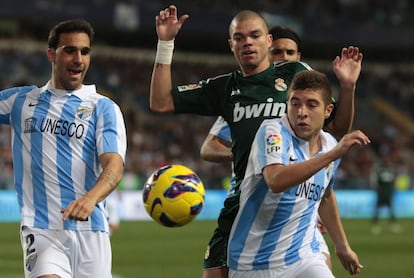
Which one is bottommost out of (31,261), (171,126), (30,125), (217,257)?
(217,257)

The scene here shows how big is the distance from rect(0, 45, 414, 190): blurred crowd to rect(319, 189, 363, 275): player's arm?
20.3 m

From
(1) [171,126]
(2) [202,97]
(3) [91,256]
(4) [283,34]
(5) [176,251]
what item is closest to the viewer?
(3) [91,256]

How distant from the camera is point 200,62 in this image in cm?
3988

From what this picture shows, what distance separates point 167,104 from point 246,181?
1.08 m

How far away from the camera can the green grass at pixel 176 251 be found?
541 inches

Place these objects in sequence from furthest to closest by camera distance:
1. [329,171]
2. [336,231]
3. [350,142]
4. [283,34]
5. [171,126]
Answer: [171,126], [283,34], [336,231], [329,171], [350,142]

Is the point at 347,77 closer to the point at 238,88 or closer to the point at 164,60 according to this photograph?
the point at 238,88

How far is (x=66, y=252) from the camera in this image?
18.9ft

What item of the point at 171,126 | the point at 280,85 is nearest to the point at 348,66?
the point at 280,85

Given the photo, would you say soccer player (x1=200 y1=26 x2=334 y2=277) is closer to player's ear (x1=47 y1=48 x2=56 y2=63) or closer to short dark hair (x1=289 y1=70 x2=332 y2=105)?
player's ear (x1=47 y1=48 x2=56 y2=63)

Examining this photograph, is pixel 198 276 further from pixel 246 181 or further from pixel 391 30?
pixel 391 30

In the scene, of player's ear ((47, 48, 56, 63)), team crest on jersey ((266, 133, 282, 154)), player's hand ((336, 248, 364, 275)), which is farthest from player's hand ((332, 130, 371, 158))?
player's ear ((47, 48, 56, 63))

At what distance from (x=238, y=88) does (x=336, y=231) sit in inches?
45.0

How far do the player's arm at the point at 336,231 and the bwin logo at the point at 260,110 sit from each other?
0.63 metres
